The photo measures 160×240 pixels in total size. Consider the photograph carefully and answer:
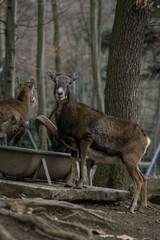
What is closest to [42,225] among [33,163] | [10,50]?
[33,163]

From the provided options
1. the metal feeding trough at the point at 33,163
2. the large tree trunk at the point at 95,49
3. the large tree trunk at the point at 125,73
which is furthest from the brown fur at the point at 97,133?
the large tree trunk at the point at 95,49

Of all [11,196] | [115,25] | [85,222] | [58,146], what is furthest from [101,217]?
[115,25]

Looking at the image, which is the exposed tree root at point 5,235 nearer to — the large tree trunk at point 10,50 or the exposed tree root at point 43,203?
the exposed tree root at point 43,203

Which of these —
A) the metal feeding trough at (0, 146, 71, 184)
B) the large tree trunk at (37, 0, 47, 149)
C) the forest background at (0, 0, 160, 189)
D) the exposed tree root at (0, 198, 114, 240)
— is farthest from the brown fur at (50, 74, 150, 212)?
the large tree trunk at (37, 0, 47, 149)

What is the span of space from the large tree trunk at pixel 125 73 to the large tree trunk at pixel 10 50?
3.40 m

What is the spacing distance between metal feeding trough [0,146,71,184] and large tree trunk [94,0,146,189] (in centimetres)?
139

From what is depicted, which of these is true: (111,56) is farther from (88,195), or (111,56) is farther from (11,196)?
(11,196)

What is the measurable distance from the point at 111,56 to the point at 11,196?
4.18 metres

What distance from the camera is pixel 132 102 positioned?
1325 centimetres

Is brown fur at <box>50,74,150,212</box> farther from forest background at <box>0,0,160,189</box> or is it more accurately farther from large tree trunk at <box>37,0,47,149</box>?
large tree trunk at <box>37,0,47,149</box>

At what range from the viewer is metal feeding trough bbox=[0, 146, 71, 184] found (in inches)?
438

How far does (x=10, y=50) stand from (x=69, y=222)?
7997 mm

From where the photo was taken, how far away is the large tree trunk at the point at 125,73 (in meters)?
13.2

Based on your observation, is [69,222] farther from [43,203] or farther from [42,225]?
[42,225]
